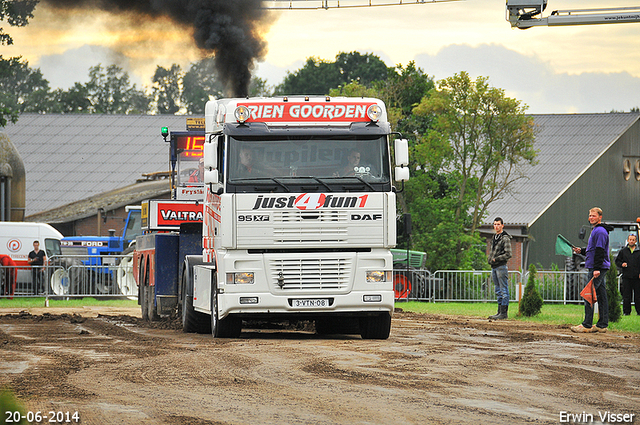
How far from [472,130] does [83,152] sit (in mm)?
31206

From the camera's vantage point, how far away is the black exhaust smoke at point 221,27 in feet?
72.8

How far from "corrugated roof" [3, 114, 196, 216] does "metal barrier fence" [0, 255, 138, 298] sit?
24186mm

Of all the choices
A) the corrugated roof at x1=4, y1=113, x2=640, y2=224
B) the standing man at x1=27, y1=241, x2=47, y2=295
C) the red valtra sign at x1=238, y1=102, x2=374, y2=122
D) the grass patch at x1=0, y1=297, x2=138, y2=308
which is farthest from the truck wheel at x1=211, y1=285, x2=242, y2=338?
the corrugated roof at x1=4, y1=113, x2=640, y2=224

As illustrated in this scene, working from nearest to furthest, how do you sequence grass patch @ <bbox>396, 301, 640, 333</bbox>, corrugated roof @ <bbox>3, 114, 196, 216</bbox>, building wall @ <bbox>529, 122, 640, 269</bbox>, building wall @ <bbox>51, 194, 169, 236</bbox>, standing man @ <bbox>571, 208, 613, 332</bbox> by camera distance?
standing man @ <bbox>571, 208, 613, 332</bbox> < grass patch @ <bbox>396, 301, 640, 333</bbox> < building wall @ <bbox>51, 194, 169, 236</bbox> < building wall @ <bbox>529, 122, 640, 269</bbox> < corrugated roof @ <bbox>3, 114, 196, 216</bbox>

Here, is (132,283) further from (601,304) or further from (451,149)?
(601,304)

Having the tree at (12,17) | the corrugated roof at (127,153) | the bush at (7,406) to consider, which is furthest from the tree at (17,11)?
the corrugated roof at (127,153)

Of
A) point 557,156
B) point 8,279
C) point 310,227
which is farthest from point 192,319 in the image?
point 557,156

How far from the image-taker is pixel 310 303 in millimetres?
13750

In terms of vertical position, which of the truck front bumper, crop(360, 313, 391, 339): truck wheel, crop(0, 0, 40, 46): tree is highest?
crop(0, 0, 40, 46): tree

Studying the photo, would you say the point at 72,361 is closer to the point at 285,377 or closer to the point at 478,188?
the point at 285,377

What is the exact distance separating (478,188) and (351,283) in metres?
21.7

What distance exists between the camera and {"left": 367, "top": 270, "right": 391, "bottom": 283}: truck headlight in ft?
45.6

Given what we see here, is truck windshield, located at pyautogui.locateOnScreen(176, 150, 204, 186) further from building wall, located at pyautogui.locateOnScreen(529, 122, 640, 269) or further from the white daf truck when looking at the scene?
building wall, located at pyautogui.locateOnScreen(529, 122, 640, 269)

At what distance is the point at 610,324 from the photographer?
57.1 ft
